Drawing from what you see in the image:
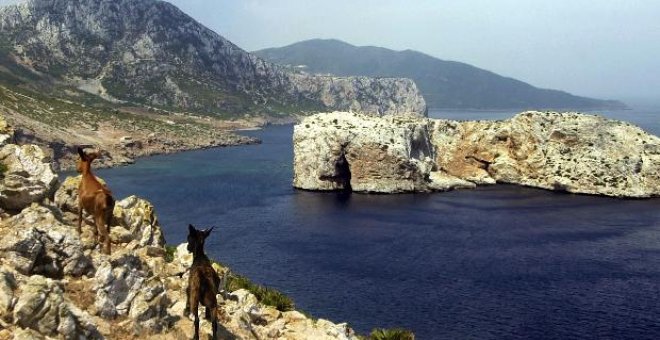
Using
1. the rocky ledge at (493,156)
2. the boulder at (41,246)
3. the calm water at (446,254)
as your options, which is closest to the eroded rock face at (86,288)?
the boulder at (41,246)

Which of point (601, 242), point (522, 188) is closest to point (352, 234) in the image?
point (601, 242)

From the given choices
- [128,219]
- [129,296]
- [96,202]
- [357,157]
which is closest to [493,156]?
[357,157]

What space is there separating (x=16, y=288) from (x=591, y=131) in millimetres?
178216

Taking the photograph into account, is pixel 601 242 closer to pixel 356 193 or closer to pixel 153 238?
pixel 356 193

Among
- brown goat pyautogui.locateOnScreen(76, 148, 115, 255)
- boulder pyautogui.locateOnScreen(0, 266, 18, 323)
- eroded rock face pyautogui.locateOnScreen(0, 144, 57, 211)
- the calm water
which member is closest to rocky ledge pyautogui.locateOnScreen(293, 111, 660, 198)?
the calm water

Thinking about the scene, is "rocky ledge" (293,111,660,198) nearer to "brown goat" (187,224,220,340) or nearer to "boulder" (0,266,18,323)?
"brown goat" (187,224,220,340)

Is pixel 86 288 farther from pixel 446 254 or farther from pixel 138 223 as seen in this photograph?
pixel 446 254

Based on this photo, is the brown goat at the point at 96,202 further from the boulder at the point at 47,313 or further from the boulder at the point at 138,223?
the boulder at the point at 47,313

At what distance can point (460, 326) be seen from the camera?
67.2 metres

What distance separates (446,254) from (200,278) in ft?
271

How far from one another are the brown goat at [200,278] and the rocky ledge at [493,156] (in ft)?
464

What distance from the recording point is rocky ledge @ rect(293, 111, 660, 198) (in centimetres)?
16288

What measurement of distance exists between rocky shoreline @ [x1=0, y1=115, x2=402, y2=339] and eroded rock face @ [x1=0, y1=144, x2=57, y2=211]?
0.04m

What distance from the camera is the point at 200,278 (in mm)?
21703
